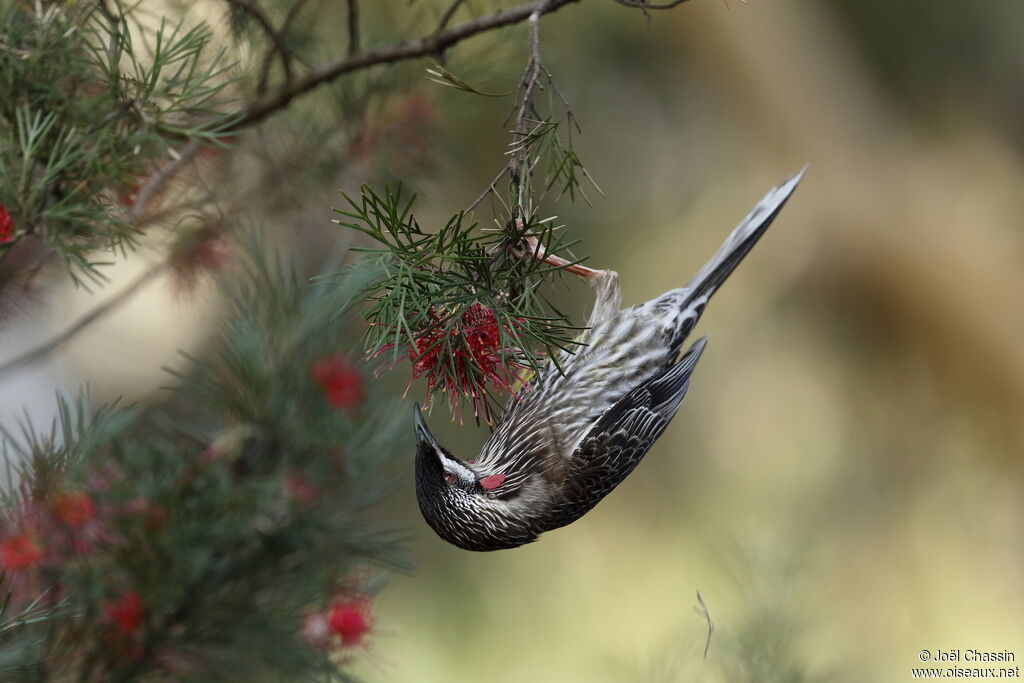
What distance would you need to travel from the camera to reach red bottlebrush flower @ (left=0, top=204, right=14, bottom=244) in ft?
2.37

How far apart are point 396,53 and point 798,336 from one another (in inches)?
99.2

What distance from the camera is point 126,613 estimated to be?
94cm

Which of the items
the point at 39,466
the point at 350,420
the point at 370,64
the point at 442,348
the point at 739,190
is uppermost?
the point at 739,190

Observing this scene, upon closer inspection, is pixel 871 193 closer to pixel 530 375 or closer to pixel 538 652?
pixel 538 652

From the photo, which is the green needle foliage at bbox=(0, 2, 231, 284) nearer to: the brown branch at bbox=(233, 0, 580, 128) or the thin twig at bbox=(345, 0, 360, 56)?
the brown branch at bbox=(233, 0, 580, 128)

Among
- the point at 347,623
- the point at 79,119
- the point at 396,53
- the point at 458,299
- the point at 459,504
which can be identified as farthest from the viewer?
the point at 347,623

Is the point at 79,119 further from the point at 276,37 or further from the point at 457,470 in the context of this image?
the point at 457,470

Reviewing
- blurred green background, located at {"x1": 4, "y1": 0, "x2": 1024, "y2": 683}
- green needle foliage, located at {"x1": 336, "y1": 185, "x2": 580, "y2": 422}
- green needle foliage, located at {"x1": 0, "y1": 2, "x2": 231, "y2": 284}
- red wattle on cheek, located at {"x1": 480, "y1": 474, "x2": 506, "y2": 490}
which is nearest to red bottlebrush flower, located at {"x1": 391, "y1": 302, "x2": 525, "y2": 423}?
Answer: green needle foliage, located at {"x1": 336, "y1": 185, "x2": 580, "y2": 422}

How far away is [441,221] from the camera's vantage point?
7.84ft

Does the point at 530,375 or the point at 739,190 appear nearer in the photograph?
the point at 530,375

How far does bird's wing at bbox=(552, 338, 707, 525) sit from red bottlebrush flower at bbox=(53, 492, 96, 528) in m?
0.47

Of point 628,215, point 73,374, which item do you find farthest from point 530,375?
point 628,215

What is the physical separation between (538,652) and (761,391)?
109cm

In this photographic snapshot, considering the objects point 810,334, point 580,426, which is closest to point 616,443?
point 580,426
